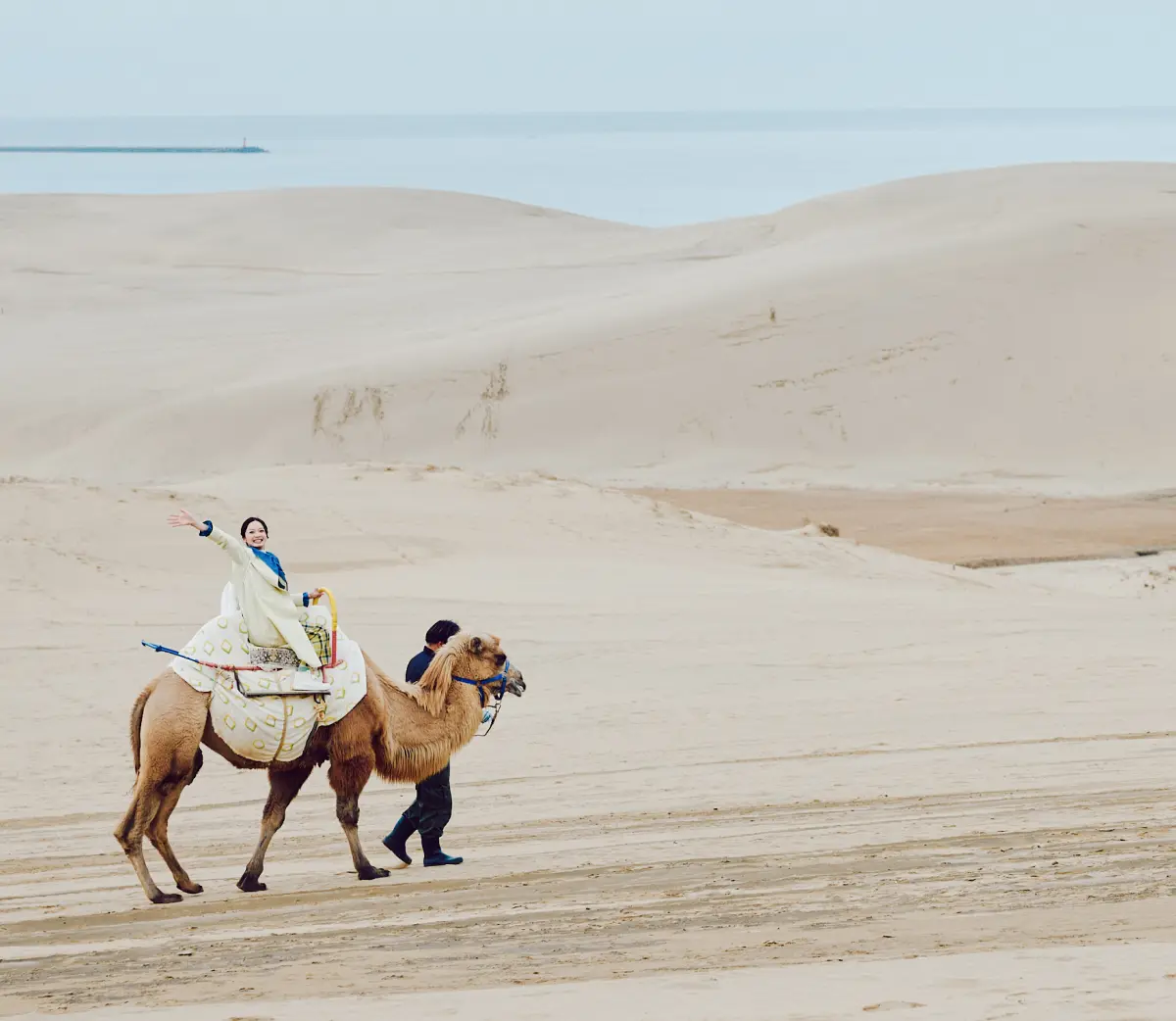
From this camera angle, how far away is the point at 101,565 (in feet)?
56.2

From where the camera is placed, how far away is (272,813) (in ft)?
26.5

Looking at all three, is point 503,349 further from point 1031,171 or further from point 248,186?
point 248,186

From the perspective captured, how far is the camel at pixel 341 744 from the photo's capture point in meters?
7.73

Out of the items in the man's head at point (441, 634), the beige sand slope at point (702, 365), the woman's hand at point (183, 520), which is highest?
the beige sand slope at point (702, 365)

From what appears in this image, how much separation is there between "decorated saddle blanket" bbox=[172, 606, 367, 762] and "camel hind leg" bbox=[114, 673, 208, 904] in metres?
0.08

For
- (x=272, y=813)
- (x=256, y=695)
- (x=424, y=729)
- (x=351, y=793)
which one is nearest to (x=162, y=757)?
(x=256, y=695)

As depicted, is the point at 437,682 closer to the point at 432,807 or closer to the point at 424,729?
the point at 424,729

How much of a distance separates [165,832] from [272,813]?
19.1 inches

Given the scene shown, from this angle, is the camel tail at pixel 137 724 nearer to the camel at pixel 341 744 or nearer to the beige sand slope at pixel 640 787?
the camel at pixel 341 744

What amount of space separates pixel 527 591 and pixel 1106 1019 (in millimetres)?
12006

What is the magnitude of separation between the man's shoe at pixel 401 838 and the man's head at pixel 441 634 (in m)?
0.86

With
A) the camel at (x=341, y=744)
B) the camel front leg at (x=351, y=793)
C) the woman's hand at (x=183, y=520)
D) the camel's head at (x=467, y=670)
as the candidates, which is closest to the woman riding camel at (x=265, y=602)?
the woman's hand at (x=183, y=520)

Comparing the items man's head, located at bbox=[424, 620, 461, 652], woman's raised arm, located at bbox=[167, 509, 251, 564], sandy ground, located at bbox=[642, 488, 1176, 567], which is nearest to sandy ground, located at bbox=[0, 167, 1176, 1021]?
sandy ground, located at bbox=[642, 488, 1176, 567]

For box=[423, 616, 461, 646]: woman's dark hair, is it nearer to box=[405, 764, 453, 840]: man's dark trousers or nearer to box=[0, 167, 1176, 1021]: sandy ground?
box=[405, 764, 453, 840]: man's dark trousers
